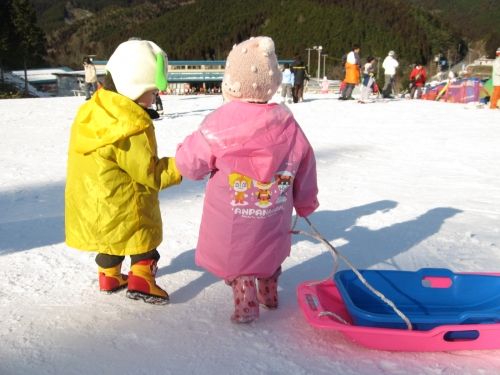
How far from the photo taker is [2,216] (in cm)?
336

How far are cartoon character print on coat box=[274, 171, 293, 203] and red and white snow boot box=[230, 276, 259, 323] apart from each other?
34cm

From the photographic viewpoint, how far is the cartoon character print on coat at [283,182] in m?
1.85

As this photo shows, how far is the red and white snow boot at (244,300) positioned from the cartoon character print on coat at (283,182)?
34cm

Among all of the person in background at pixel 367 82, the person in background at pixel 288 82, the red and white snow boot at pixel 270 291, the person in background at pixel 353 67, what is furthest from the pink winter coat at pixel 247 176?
the person in background at pixel 288 82

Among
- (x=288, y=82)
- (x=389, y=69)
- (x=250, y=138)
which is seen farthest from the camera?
(x=389, y=69)

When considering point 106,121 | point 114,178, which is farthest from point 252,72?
point 114,178

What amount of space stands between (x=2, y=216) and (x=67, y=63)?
9796cm

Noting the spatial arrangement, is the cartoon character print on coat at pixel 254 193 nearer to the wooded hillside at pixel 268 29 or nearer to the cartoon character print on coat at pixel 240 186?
the cartoon character print on coat at pixel 240 186

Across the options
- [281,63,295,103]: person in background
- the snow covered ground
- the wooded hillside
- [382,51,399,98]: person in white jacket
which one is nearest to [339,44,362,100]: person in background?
[382,51,399,98]: person in white jacket

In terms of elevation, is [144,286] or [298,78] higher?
[298,78]

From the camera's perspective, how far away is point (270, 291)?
6.68ft

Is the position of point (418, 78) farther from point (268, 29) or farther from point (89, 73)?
point (268, 29)

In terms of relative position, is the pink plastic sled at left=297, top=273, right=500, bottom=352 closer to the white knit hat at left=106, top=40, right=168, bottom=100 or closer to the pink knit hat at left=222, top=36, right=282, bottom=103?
the pink knit hat at left=222, top=36, right=282, bottom=103

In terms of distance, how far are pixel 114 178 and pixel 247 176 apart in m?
0.57
